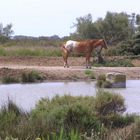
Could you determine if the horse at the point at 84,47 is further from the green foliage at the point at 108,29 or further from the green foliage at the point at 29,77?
the green foliage at the point at 108,29

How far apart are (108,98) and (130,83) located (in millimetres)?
15760

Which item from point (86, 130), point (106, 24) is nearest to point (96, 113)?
point (86, 130)

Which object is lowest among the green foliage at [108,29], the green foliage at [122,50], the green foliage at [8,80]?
the green foliage at [8,80]

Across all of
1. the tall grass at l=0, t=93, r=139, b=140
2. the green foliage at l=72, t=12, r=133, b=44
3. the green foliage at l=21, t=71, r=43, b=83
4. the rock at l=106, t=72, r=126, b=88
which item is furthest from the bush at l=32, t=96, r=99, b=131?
the green foliage at l=72, t=12, r=133, b=44

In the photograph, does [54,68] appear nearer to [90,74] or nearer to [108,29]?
[90,74]

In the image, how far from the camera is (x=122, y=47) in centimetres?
5362

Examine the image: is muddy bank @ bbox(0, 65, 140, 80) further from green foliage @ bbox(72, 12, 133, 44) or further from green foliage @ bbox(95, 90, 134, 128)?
green foliage @ bbox(72, 12, 133, 44)

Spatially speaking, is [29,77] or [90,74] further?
[90,74]

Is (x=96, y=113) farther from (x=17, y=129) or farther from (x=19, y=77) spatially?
(x=19, y=77)

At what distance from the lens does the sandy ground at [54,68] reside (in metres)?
36.3

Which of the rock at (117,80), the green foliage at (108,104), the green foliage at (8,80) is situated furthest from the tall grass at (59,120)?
the green foliage at (8,80)

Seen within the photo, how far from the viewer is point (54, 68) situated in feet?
126

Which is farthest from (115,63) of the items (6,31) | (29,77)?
(6,31)

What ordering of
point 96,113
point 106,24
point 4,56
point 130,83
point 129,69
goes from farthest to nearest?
point 106,24, point 4,56, point 129,69, point 130,83, point 96,113
